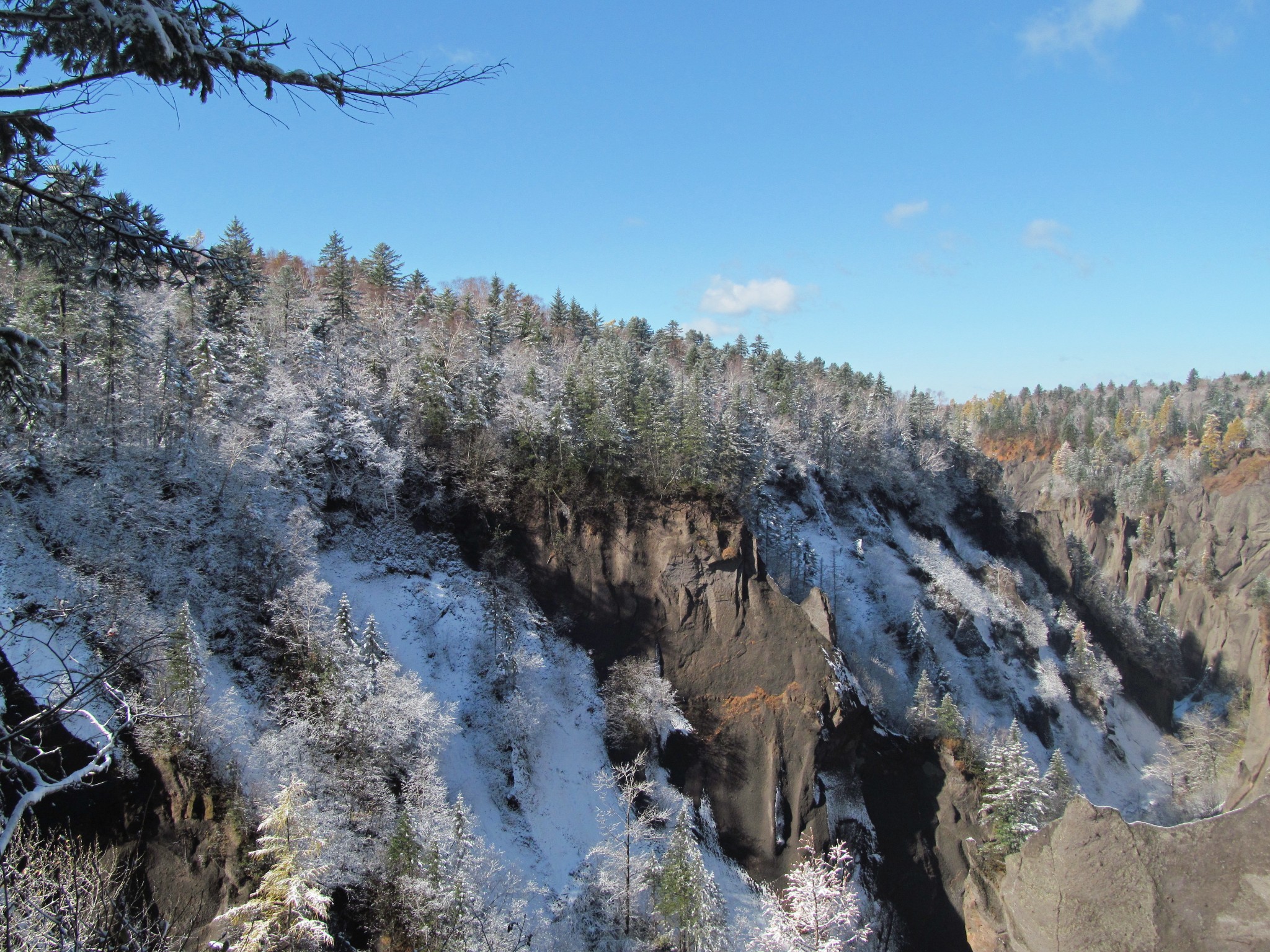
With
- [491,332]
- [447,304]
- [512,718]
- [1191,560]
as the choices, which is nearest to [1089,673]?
[1191,560]

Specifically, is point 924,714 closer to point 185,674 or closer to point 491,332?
point 185,674

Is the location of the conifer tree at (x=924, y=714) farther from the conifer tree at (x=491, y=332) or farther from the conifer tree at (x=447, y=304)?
the conifer tree at (x=447, y=304)

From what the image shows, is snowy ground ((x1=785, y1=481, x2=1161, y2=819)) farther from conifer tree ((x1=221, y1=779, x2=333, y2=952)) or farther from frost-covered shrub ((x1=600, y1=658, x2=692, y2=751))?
conifer tree ((x1=221, y1=779, x2=333, y2=952))

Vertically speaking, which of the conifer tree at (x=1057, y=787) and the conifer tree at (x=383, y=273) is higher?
the conifer tree at (x=383, y=273)

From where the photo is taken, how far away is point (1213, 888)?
46.3 feet

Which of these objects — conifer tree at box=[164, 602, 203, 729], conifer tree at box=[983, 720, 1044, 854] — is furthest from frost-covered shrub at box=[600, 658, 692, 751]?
conifer tree at box=[164, 602, 203, 729]

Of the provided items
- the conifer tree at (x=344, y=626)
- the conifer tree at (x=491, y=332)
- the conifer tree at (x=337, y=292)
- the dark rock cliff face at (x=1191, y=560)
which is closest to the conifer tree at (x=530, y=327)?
the conifer tree at (x=491, y=332)

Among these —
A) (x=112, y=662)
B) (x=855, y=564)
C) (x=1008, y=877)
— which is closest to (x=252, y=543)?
(x=112, y=662)

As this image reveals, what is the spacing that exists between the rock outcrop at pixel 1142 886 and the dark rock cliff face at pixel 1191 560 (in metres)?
47.1

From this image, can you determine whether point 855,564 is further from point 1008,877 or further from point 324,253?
point 324,253

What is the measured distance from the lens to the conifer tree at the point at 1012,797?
103ft

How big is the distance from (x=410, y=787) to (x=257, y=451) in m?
17.7

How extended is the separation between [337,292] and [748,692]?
3855 cm

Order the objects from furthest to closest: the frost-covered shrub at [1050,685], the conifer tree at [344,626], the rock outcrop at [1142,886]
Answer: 1. the frost-covered shrub at [1050,685]
2. the conifer tree at [344,626]
3. the rock outcrop at [1142,886]
